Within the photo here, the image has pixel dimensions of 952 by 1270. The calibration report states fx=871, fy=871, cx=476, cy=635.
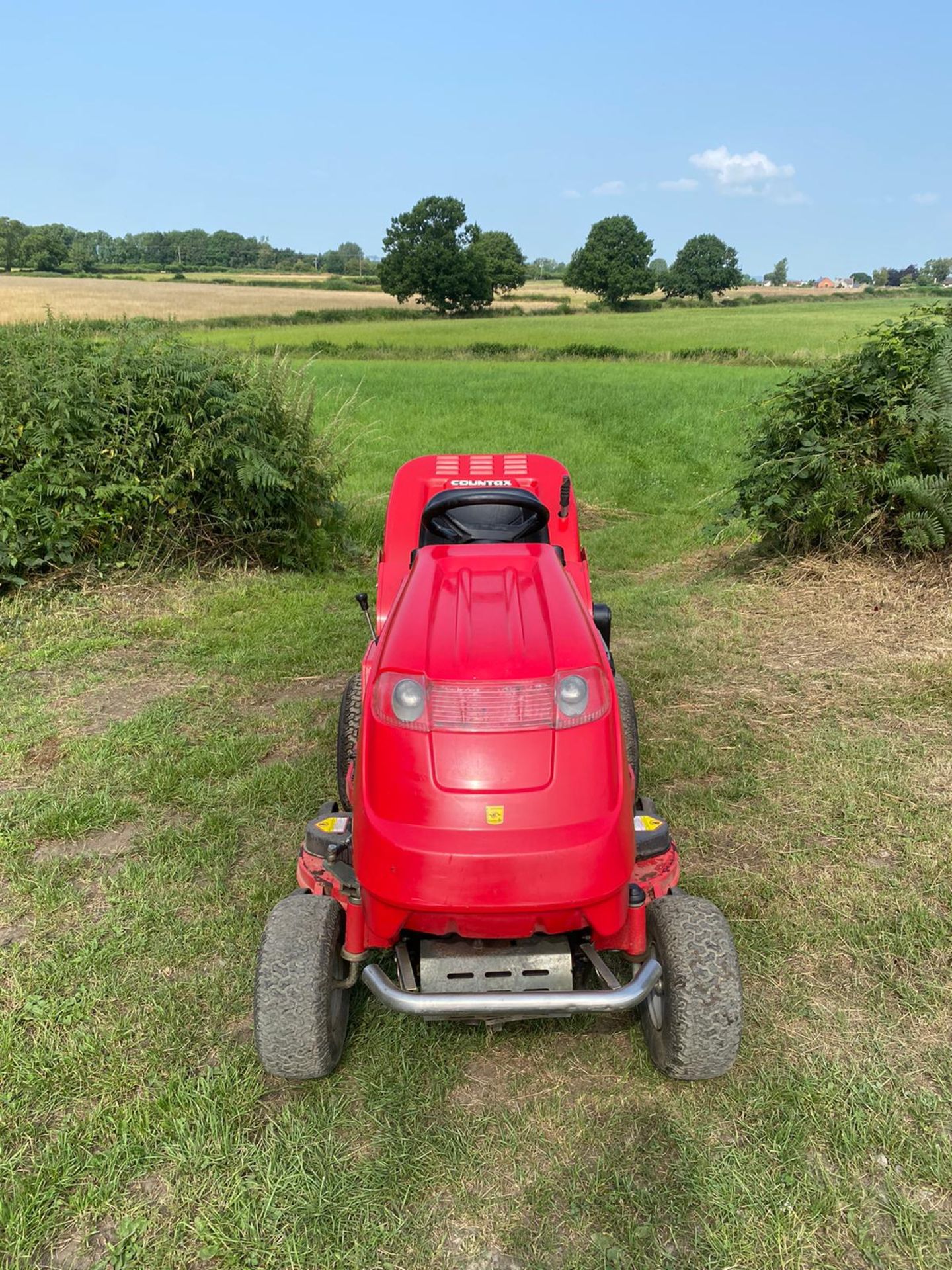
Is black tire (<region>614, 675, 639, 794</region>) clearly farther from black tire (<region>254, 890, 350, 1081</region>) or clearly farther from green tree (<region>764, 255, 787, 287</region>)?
green tree (<region>764, 255, 787, 287</region>)

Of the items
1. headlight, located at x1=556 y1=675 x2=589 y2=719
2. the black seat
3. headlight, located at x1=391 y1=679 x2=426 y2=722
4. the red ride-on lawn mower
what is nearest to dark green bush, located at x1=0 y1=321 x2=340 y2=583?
the black seat

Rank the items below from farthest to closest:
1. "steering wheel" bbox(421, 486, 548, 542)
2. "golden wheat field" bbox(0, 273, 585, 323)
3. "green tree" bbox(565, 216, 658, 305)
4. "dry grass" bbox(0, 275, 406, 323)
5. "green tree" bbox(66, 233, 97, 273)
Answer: "green tree" bbox(66, 233, 97, 273) → "green tree" bbox(565, 216, 658, 305) → "golden wheat field" bbox(0, 273, 585, 323) → "dry grass" bbox(0, 275, 406, 323) → "steering wheel" bbox(421, 486, 548, 542)

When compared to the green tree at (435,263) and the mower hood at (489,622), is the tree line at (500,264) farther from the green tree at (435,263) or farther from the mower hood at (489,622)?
the mower hood at (489,622)

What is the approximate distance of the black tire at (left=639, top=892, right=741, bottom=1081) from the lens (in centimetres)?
232

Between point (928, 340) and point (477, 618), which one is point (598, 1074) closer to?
point (477, 618)

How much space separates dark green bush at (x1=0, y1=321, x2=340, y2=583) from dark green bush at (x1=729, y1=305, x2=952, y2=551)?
3.85m

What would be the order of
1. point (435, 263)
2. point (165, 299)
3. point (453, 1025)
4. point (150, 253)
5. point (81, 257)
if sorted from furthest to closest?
point (150, 253) → point (81, 257) → point (435, 263) → point (165, 299) → point (453, 1025)

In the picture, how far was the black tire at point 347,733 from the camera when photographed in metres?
3.73

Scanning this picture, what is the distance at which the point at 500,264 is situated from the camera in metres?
61.7

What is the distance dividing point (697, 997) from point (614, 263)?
67113 mm

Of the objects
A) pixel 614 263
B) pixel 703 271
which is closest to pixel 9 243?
pixel 614 263

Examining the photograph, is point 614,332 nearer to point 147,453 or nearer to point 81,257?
point 147,453

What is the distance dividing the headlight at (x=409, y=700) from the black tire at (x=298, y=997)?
695 millimetres

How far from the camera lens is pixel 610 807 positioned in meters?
2.21
